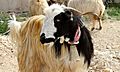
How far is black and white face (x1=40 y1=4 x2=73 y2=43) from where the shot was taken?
12.4 feet

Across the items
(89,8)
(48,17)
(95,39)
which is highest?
(48,17)

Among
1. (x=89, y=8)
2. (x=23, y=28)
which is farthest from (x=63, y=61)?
(x=89, y=8)

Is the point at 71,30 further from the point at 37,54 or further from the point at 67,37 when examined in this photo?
the point at 37,54

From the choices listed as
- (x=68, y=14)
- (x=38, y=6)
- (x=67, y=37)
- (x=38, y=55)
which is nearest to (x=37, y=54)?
(x=38, y=55)

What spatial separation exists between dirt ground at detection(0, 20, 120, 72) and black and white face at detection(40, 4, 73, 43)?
1713 millimetres

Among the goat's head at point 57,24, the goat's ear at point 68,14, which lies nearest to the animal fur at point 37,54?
the goat's head at point 57,24

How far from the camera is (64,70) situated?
4.15m

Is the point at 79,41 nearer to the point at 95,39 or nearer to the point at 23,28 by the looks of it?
the point at 23,28

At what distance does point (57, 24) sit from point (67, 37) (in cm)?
20

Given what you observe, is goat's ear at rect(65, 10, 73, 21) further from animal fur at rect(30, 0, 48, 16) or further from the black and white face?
animal fur at rect(30, 0, 48, 16)

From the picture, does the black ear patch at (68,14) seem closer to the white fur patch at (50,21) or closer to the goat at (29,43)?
the white fur patch at (50,21)

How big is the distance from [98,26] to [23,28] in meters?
4.63

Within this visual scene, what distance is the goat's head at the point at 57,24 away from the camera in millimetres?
3787

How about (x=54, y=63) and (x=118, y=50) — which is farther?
(x=118, y=50)
